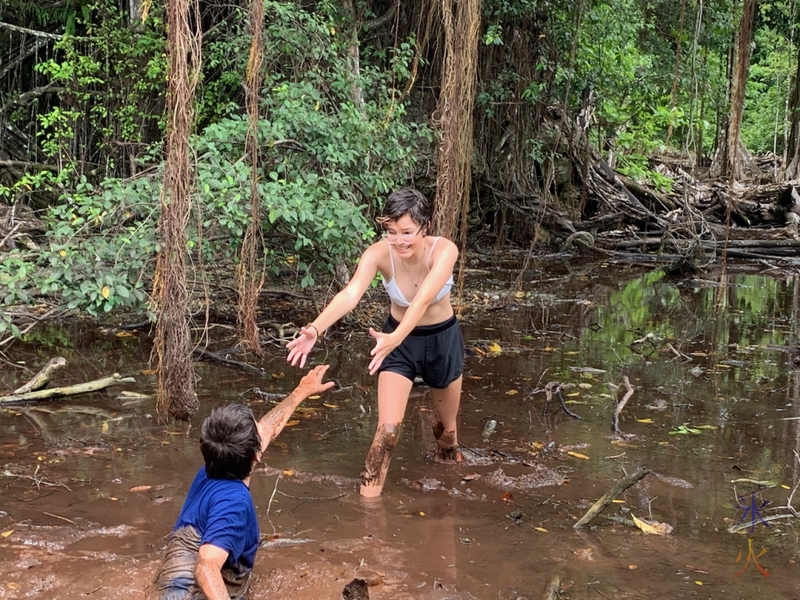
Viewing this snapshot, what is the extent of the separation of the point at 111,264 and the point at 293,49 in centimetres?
297

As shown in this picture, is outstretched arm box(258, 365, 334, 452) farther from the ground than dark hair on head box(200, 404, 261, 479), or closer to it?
closer to it

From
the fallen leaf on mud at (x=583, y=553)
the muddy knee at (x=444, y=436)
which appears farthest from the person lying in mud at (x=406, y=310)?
the fallen leaf on mud at (x=583, y=553)

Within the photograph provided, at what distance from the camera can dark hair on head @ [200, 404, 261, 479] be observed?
100 inches

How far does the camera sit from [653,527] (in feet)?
12.1

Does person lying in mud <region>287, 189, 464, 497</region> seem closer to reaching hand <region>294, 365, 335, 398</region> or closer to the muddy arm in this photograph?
reaching hand <region>294, 365, 335, 398</region>

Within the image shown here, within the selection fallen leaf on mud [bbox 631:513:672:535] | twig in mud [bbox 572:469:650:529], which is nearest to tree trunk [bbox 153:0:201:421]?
twig in mud [bbox 572:469:650:529]

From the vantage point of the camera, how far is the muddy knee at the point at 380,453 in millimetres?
3998

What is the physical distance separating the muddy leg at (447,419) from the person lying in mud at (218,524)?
1.77m

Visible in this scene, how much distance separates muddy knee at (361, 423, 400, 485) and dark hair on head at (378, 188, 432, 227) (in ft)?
3.33

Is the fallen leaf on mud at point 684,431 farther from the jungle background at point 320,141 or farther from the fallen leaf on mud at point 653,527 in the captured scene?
the jungle background at point 320,141

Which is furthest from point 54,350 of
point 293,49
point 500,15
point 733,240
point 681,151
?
point 681,151

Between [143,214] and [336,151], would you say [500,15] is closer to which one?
[336,151]

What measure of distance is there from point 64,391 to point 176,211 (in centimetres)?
197

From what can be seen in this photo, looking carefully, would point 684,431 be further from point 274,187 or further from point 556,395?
point 274,187
